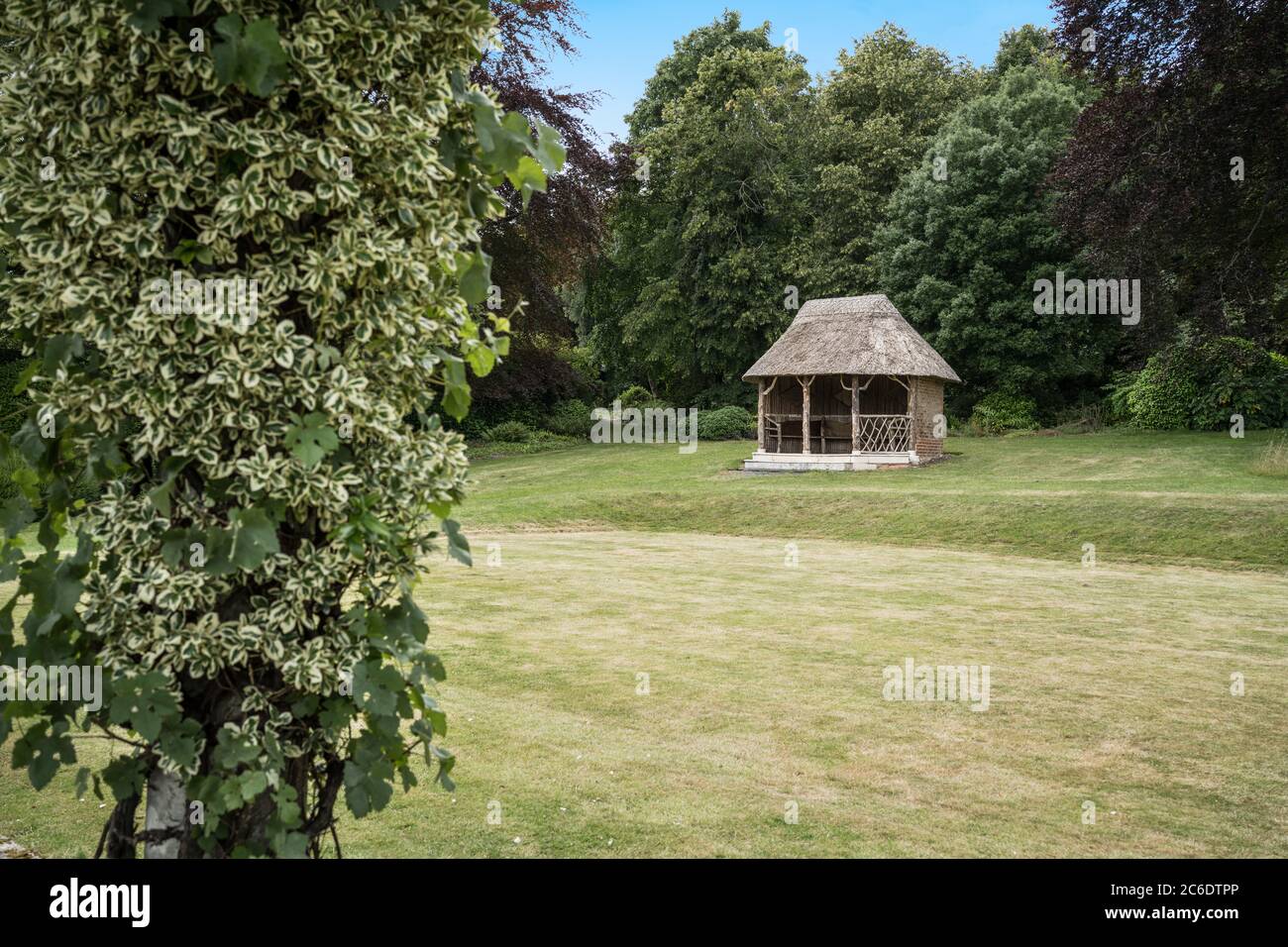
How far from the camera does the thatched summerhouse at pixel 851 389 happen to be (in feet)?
97.3

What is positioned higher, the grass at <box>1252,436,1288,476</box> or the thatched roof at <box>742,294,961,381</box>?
the thatched roof at <box>742,294,961,381</box>

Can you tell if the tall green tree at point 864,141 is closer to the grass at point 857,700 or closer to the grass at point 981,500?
the grass at point 981,500

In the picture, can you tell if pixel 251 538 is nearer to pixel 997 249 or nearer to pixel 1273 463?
pixel 1273 463

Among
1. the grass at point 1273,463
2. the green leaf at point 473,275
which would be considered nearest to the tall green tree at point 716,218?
the grass at point 1273,463

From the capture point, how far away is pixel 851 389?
105 feet

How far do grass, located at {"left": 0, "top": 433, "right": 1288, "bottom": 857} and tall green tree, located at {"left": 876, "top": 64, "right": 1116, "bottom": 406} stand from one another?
67.5 feet

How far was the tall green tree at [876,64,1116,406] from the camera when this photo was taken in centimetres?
3681

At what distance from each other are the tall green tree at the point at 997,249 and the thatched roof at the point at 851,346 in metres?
5.54

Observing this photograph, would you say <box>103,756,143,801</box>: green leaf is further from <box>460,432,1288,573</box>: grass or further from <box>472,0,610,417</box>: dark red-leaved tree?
<box>472,0,610,417</box>: dark red-leaved tree

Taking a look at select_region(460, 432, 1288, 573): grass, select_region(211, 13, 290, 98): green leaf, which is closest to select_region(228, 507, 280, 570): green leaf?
select_region(211, 13, 290, 98): green leaf
